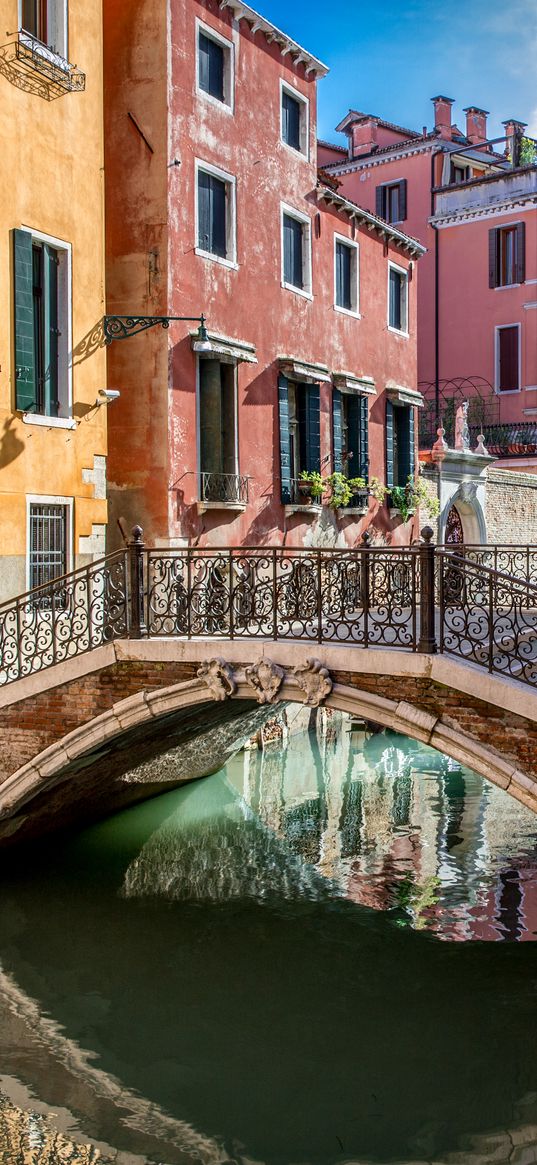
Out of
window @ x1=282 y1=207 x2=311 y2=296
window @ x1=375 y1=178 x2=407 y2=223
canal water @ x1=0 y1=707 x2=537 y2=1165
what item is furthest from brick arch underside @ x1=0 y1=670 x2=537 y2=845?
window @ x1=375 y1=178 x2=407 y2=223

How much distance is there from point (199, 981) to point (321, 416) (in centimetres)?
983

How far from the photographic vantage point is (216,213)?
1418 cm

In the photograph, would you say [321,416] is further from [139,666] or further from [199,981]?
[199,981]

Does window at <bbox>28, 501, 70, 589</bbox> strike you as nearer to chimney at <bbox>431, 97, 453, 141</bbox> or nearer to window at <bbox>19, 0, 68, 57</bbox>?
window at <bbox>19, 0, 68, 57</bbox>

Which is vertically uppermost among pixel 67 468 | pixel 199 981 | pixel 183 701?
pixel 67 468

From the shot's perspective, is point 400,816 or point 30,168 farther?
point 400,816

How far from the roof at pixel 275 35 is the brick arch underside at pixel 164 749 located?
8920mm

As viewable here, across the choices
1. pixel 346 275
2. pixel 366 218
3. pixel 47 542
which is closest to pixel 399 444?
pixel 346 275

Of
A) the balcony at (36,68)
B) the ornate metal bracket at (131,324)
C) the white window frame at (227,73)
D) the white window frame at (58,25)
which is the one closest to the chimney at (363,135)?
the white window frame at (227,73)

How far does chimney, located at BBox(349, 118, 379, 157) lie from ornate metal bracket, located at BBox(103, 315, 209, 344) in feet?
52.0

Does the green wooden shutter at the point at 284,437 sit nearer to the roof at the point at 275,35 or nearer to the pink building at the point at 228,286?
the pink building at the point at 228,286

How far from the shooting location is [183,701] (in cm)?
925

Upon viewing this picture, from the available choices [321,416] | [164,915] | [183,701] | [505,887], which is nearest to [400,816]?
[505,887]

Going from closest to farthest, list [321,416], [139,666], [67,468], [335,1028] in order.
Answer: [335,1028], [139,666], [67,468], [321,416]
